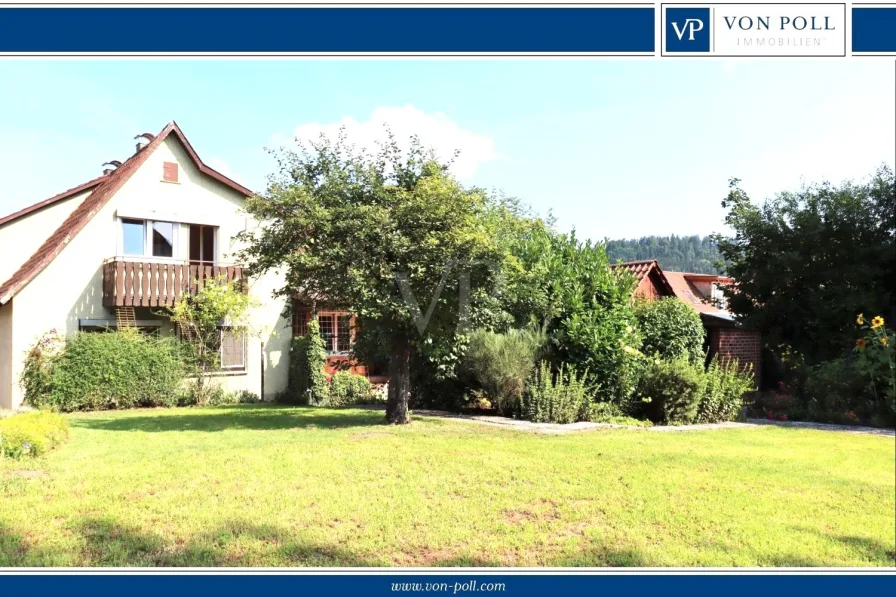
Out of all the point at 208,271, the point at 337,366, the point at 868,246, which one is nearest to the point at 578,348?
the point at 337,366

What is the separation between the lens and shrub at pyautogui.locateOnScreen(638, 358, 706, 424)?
326 inches

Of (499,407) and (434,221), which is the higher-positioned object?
(434,221)

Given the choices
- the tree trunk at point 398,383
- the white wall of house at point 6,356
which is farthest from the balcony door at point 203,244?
the tree trunk at point 398,383

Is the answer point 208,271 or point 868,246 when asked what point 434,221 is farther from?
point 868,246

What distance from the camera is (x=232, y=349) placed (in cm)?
757

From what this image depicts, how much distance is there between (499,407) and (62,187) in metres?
6.39

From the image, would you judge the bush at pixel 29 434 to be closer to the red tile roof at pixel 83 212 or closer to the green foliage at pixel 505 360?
the red tile roof at pixel 83 212

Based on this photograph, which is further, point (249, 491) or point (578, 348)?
point (578, 348)

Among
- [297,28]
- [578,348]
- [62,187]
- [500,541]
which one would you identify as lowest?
[500,541]

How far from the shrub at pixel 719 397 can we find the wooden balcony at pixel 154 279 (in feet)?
17.7

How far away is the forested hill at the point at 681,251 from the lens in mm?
3826

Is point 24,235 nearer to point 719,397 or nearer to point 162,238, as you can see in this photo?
point 162,238

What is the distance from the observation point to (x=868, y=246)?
2.62 m

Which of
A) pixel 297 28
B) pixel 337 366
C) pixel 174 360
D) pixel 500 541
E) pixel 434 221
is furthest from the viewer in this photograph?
pixel 337 366
